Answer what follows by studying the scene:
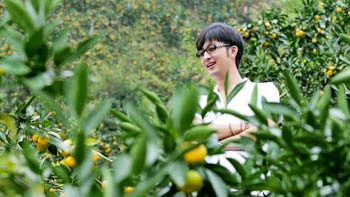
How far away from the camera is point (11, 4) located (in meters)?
1.07

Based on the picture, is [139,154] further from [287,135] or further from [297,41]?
[297,41]

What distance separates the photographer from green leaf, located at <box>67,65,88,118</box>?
3.35 ft

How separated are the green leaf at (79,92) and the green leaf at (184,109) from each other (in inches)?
5.0

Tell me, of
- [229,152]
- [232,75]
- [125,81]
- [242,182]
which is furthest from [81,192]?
[125,81]

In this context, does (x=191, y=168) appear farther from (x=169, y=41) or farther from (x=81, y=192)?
(x=169, y=41)

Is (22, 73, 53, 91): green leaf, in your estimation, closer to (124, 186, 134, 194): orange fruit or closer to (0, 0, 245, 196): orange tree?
(0, 0, 245, 196): orange tree

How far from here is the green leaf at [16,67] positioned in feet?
3.48

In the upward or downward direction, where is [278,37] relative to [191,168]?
downward

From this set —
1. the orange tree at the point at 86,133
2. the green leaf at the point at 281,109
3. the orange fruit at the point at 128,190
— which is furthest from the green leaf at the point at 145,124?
the green leaf at the point at 281,109

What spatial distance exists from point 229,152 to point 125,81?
6901 millimetres

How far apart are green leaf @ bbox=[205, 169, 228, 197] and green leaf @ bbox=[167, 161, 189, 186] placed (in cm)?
8

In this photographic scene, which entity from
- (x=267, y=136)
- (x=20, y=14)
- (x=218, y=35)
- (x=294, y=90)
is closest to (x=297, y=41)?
(x=218, y=35)

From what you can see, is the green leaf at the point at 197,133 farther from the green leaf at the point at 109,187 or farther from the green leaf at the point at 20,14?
the green leaf at the point at 20,14

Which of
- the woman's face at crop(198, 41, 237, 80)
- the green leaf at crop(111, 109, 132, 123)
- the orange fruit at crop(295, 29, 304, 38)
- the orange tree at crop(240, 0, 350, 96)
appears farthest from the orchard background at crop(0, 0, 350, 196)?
the orange fruit at crop(295, 29, 304, 38)
